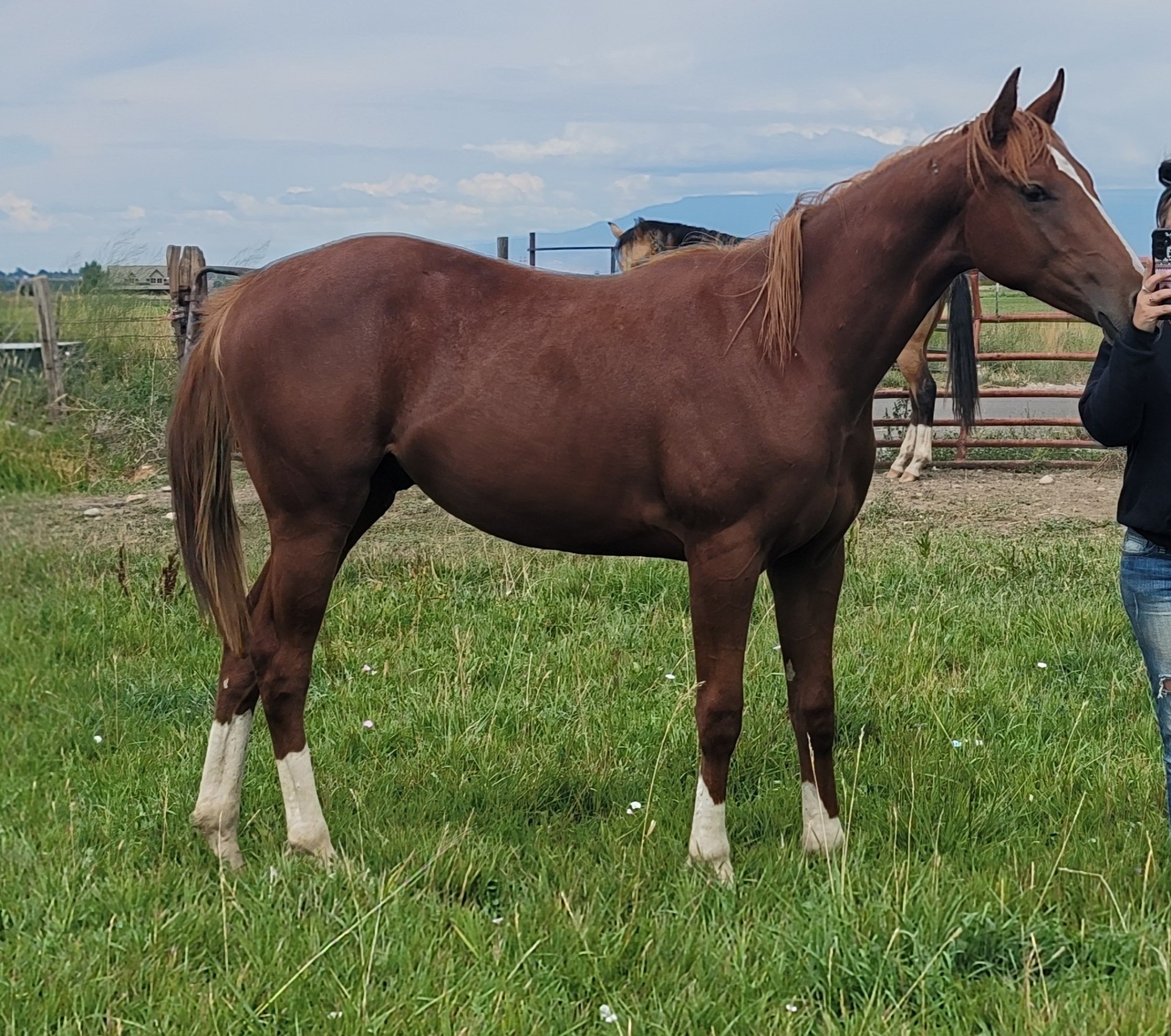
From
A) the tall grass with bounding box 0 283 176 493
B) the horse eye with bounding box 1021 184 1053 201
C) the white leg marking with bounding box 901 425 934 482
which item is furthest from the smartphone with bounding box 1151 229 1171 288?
the white leg marking with bounding box 901 425 934 482

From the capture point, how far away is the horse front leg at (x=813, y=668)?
333 cm

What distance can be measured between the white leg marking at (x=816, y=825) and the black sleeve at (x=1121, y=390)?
130cm

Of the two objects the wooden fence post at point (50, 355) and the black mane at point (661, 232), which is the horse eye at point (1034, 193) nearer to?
the wooden fence post at point (50, 355)

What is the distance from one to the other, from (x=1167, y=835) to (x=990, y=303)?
2734 centimetres

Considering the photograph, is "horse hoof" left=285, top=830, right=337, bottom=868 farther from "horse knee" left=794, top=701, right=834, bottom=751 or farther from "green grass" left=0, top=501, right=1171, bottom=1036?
"horse knee" left=794, top=701, right=834, bottom=751

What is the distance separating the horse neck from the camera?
9.66 ft

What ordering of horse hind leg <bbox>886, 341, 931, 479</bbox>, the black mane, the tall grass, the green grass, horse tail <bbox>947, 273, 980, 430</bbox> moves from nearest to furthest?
the green grass < the tall grass < horse tail <bbox>947, 273, 980, 430</bbox> < horse hind leg <bbox>886, 341, 931, 479</bbox> < the black mane

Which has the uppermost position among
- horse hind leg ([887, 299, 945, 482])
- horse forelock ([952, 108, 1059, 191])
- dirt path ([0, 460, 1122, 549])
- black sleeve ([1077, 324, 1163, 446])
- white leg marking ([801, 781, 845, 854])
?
horse forelock ([952, 108, 1059, 191])

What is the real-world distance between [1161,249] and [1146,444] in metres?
0.47

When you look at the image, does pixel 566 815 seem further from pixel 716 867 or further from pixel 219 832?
pixel 219 832

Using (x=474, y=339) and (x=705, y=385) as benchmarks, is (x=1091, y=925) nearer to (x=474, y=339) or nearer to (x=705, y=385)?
(x=705, y=385)

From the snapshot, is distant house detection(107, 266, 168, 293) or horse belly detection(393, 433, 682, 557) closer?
horse belly detection(393, 433, 682, 557)

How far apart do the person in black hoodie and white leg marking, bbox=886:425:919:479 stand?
23.6 ft

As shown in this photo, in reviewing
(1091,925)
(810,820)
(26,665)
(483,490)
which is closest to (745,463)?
(483,490)
